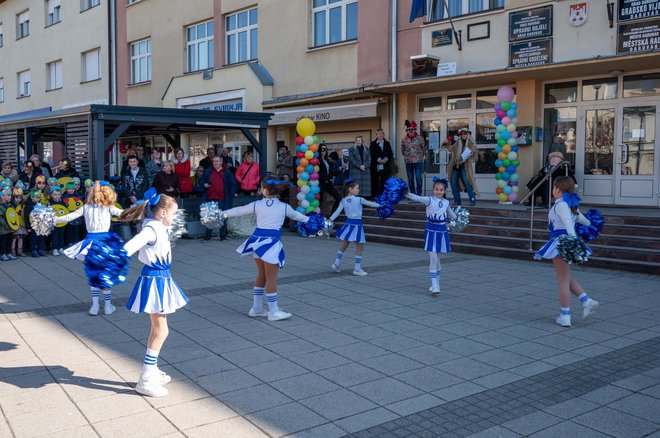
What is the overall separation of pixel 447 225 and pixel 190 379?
15.7 feet

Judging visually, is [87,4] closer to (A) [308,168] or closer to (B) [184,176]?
(B) [184,176]

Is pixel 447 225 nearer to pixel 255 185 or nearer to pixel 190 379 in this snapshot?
pixel 190 379

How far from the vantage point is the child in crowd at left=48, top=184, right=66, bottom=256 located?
40.3 ft

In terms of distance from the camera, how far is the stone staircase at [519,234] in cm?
1075

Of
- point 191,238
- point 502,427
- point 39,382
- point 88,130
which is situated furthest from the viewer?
point 191,238

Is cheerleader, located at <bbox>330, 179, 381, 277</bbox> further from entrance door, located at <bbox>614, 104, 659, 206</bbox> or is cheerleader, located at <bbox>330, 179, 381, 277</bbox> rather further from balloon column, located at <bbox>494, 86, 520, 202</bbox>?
entrance door, located at <bbox>614, 104, 659, 206</bbox>

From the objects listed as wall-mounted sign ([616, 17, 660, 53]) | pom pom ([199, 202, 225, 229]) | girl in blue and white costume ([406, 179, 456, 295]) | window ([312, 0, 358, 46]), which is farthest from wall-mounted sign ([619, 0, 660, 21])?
pom pom ([199, 202, 225, 229])

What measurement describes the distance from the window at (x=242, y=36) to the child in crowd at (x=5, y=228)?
1210 cm

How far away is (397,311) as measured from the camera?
779 centimetres

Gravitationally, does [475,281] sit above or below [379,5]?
below

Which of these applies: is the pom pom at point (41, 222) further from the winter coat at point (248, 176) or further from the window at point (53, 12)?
the window at point (53, 12)

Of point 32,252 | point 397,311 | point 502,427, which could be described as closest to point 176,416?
point 502,427

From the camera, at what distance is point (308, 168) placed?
605 inches

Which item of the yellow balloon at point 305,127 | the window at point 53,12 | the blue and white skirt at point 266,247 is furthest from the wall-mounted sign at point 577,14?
the window at point 53,12
